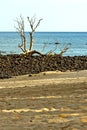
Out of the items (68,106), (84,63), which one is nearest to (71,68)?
(84,63)

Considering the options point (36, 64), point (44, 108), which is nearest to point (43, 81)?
point (44, 108)

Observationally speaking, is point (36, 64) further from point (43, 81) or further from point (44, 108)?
point (44, 108)

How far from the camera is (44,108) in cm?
1040

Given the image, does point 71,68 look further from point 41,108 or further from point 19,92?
point 41,108

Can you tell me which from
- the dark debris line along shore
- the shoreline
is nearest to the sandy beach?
the shoreline

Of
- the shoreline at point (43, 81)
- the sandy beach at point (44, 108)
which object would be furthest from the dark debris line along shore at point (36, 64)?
the sandy beach at point (44, 108)

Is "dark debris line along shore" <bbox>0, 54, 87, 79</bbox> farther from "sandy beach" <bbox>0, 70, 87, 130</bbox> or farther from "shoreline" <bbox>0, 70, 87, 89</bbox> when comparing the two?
"sandy beach" <bbox>0, 70, 87, 130</bbox>

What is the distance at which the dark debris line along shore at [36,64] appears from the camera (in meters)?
26.3

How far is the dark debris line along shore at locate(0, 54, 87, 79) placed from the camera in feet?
86.2

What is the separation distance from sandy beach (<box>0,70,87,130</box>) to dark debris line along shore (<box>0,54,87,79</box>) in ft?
33.3

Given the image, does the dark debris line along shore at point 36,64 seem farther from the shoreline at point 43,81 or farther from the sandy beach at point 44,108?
the sandy beach at point 44,108

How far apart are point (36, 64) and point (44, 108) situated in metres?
18.2

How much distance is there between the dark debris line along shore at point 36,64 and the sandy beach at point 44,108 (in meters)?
10.1

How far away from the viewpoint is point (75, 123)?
8.39 metres
